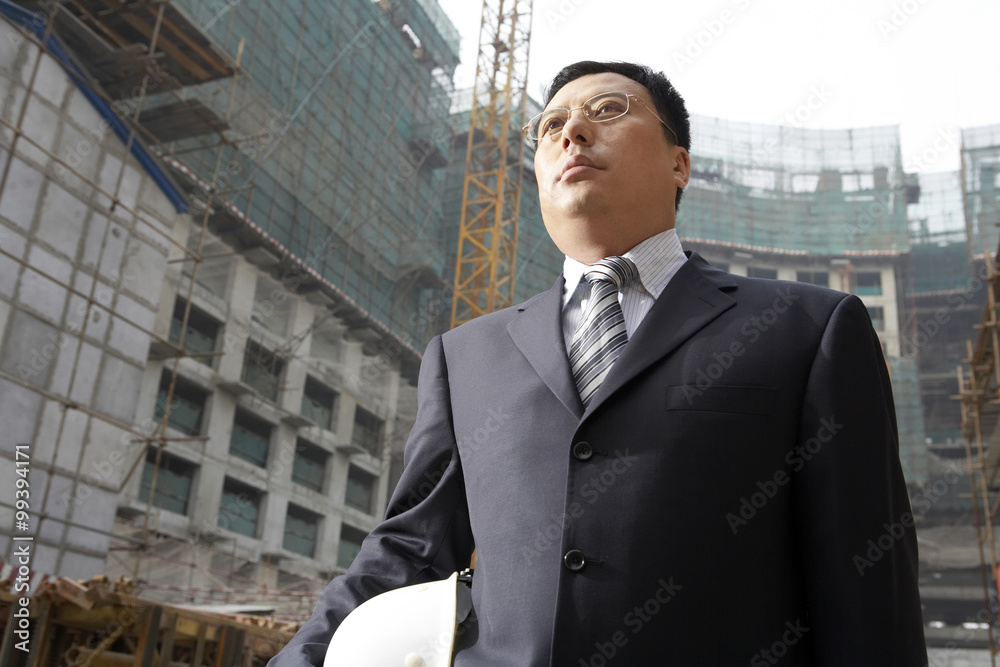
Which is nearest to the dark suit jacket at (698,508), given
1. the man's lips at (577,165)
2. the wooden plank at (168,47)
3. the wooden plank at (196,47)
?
the man's lips at (577,165)

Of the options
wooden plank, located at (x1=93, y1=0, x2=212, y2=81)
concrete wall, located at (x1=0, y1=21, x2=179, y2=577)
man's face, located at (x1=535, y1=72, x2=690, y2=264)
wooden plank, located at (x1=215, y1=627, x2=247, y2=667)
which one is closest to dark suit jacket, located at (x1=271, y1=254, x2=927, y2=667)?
man's face, located at (x1=535, y1=72, x2=690, y2=264)

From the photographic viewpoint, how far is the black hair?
2061 millimetres

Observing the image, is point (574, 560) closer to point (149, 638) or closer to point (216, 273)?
point (149, 638)

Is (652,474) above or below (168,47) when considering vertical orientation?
below

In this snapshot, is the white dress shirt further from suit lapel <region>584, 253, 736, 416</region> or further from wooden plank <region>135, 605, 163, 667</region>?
wooden plank <region>135, 605, 163, 667</region>

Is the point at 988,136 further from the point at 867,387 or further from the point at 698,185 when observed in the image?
the point at 867,387

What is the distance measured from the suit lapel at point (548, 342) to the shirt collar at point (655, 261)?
0.05 metres

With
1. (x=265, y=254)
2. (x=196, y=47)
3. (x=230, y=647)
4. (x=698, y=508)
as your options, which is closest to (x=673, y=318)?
(x=698, y=508)

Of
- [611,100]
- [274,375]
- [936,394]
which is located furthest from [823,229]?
[611,100]

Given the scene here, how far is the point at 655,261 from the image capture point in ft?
6.15

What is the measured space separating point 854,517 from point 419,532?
84cm

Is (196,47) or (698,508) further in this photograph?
(196,47)

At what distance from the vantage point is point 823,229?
180ft

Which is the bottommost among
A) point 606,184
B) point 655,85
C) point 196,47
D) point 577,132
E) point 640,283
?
point 640,283
